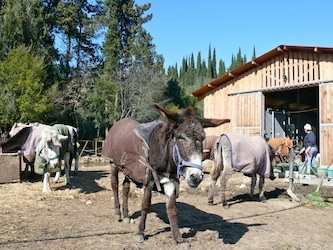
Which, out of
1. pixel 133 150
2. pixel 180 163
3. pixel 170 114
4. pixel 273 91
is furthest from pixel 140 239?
pixel 273 91

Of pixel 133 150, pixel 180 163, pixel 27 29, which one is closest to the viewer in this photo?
pixel 180 163

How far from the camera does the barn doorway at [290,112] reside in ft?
60.8

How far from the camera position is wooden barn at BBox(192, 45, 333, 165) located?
14461mm

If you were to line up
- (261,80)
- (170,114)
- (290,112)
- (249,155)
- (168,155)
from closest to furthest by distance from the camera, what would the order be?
(170,114) → (168,155) → (249,155) → (261,80) → (290,112)

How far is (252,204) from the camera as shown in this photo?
850 centimetres

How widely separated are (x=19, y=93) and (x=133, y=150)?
1903cm

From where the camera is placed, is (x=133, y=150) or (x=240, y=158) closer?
(x=133, y=150)

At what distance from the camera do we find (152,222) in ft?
19.9

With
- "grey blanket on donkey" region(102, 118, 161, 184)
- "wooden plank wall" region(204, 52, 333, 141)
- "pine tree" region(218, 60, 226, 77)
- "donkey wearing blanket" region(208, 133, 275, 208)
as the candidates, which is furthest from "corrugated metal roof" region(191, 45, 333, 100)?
"pine tree" region(218, 60, 226, 77)

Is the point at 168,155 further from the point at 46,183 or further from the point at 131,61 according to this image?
the point at 131,61

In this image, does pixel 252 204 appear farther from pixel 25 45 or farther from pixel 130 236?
pixel 25 45

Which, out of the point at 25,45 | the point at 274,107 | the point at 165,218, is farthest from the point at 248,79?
the point at 25,45

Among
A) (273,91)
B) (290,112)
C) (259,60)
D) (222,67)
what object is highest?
(222,67)

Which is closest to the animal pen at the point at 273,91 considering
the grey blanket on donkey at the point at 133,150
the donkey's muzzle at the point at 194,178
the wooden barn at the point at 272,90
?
the wooden barn at the point at 272,90
